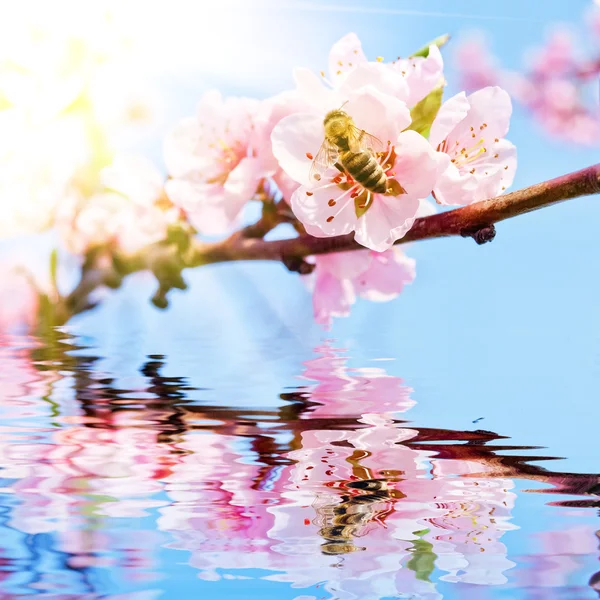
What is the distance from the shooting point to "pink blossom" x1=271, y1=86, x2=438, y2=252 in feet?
1.24

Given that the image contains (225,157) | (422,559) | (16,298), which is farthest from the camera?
(16,298)

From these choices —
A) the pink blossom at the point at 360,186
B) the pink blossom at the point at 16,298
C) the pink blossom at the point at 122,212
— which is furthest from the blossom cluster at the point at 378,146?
the pink blossom at the point at 16,298

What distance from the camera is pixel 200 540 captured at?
297mm

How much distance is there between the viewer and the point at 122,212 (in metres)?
0.60

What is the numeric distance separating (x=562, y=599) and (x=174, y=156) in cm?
41

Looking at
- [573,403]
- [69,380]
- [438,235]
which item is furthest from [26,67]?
[573,403]

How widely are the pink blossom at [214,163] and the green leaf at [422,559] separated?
285mm

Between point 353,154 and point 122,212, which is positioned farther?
point 122,212

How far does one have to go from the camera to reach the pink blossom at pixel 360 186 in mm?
377

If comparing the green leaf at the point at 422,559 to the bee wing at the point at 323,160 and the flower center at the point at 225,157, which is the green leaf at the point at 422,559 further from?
the flower center at the point at 225,157

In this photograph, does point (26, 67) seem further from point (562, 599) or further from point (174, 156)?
point (562, 599)

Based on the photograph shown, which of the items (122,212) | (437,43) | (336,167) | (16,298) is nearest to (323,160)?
(336,167)

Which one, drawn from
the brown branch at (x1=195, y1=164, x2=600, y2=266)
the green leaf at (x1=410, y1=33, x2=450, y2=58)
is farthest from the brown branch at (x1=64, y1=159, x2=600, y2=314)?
the green leaf at (x1=410, y1=33, x2=450, y2=58)

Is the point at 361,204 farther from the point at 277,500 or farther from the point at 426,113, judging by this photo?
the point at 277,500
